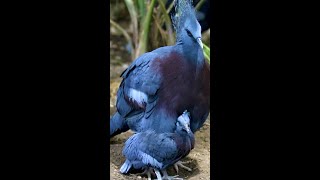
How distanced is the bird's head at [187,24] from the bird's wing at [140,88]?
14cm

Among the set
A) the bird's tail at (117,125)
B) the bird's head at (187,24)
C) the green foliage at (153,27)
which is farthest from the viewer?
the green foliage at (153,27)

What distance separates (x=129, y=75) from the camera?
1.93 meters

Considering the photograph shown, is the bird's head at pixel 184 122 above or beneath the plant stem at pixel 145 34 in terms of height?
beneath

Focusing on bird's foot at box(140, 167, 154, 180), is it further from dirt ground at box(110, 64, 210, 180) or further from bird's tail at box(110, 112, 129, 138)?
bird's tail at box(110, 112, 129, 138)

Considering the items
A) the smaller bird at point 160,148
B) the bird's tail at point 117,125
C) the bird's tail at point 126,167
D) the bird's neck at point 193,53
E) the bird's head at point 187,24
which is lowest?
the bird's tail at point 126,167

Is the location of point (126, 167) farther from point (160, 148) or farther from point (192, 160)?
point (192, 160)

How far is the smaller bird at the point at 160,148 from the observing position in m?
1.78

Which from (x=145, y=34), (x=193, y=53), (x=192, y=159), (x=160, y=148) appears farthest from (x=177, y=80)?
(x=145, y=34)

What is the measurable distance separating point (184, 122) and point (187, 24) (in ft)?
1.24

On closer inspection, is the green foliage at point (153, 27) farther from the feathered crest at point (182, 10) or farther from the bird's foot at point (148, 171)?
the bird's foot at point (148, 171)

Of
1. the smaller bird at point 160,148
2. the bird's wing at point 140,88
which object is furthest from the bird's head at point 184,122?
the bird's wing at point 140,88

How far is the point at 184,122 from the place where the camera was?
5.91 feet

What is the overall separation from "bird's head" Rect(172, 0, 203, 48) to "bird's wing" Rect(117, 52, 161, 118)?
0.46 ft
